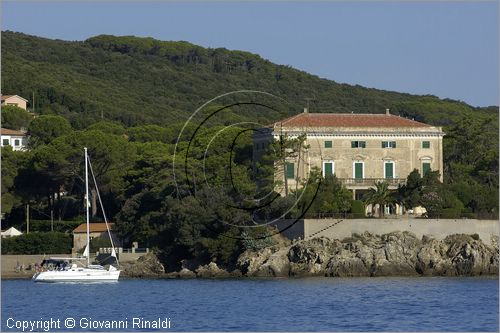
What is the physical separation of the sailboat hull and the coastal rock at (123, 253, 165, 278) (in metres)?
4.08

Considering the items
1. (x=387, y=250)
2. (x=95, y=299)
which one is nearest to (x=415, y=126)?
(x=387, y=250)

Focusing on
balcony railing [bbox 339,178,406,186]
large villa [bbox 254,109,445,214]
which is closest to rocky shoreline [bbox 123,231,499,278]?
balcony railing [bbox 339,178,406,186]

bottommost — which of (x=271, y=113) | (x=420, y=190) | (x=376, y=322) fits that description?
(x=376, y=322)

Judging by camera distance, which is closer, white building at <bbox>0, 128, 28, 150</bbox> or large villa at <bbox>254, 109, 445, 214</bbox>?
large villa at <bbox>254, 109, 445, 214</bbox>

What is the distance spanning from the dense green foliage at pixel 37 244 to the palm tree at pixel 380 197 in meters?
15.0

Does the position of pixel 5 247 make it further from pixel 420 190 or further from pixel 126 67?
pixel 126 67

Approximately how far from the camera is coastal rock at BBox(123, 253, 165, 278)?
65.7 meters

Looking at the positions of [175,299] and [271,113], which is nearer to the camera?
[175,299]

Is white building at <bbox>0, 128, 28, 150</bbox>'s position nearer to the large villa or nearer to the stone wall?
the large villa

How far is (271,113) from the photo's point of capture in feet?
400

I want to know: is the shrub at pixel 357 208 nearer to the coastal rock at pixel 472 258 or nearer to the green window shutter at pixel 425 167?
the coastal rock at pixel 472 258

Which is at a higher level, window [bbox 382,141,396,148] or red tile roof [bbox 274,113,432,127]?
red tile roof [bbox 274,113,432,127]

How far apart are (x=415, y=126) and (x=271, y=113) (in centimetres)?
5113

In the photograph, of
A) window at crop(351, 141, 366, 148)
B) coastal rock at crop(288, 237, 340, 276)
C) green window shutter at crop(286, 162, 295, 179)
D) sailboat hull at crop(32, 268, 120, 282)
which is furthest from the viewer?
window at crop(351, 141, 366, 148)
